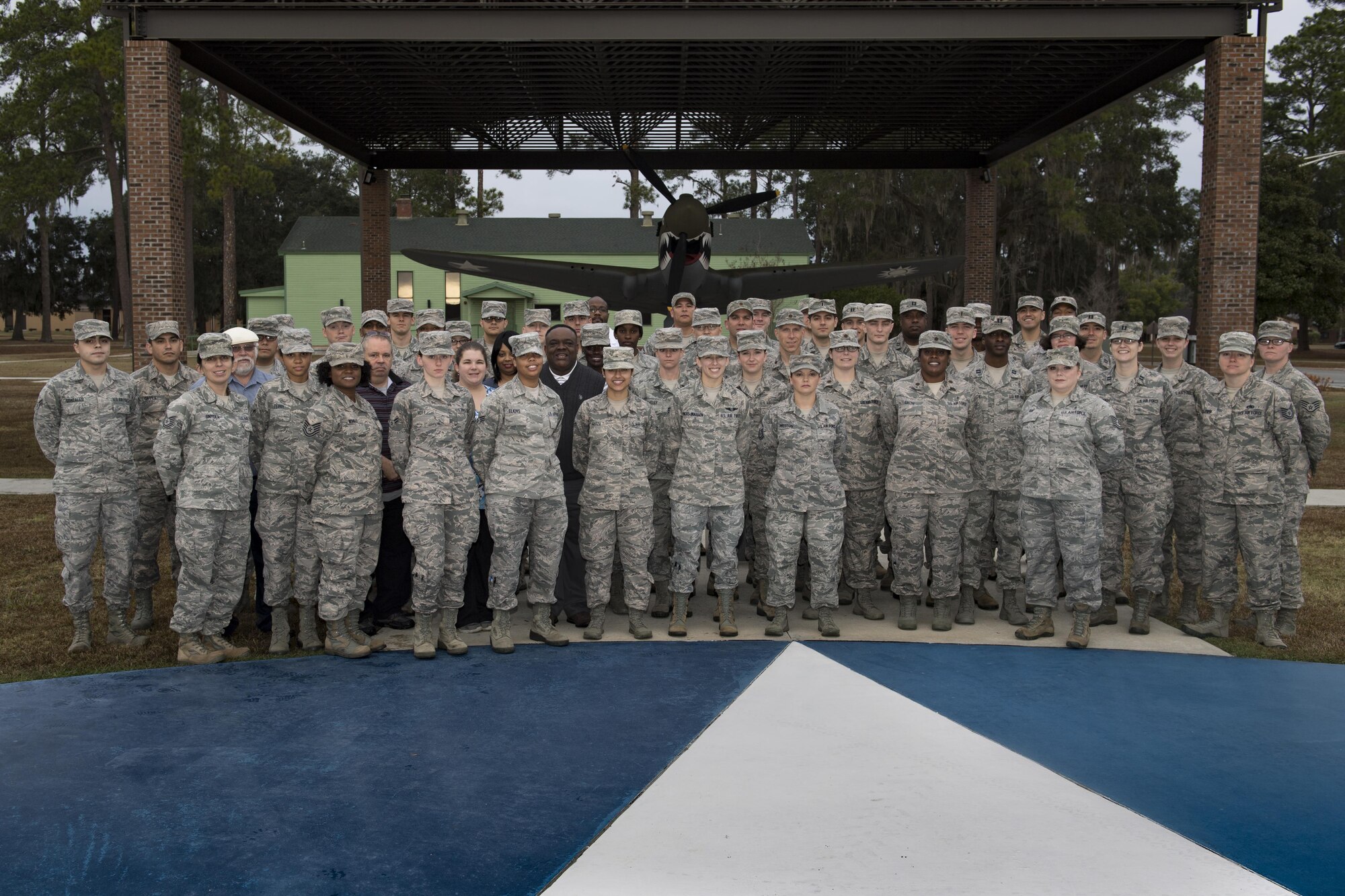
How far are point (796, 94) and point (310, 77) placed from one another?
7598mm

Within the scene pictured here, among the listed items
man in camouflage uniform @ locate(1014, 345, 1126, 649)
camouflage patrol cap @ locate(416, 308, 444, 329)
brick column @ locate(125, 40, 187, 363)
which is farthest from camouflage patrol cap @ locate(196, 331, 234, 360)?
brick column @ locate(125, 40, 187, 363)

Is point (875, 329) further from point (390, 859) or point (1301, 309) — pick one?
point (1301, 309)

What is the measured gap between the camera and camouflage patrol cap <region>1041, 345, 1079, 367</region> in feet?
20.6

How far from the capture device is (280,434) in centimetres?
590

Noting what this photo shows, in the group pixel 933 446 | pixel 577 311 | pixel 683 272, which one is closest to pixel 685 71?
pixel 683 272

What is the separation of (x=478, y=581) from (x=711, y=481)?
1.68 m

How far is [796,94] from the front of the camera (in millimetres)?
16984

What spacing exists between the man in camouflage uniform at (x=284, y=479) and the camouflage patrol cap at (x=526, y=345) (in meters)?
1.14

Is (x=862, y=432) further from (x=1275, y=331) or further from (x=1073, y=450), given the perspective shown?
(x=1275, y=331)

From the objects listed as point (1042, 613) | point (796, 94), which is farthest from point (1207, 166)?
point (1042, 613)

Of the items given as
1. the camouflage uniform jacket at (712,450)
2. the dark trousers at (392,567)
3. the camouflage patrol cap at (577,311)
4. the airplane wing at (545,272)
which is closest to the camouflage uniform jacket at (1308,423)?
the camouflage uniform jacket at (712,450)

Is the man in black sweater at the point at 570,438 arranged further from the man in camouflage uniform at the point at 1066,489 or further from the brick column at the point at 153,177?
the brick column at the point at 153,177

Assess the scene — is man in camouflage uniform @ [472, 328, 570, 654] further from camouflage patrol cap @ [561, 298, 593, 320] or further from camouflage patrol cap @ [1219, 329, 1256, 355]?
camouflage patrol cap @ [1219, 329, 1256, 355]

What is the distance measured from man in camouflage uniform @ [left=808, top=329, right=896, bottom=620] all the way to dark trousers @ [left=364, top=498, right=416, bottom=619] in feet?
9.27
